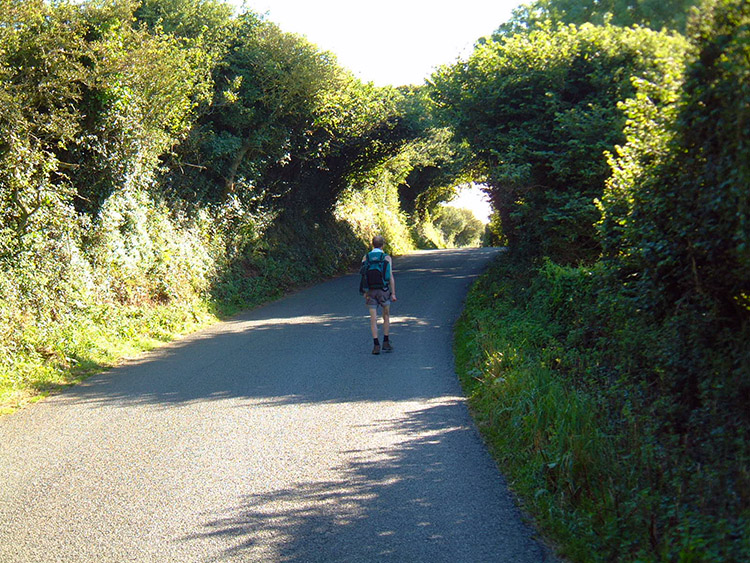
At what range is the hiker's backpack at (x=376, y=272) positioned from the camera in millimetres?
11227

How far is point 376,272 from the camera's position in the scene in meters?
11.2

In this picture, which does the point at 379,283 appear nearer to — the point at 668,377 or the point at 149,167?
the point at 668,377

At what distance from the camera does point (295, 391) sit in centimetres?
856

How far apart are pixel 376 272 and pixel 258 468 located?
19.0 ft

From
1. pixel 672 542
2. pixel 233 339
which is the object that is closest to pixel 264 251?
pixel 233 339

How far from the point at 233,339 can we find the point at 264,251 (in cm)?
842

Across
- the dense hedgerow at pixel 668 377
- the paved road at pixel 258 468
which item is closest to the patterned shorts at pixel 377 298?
the paved road at pixel 258 468

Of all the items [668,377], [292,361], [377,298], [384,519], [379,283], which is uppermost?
[379,283]

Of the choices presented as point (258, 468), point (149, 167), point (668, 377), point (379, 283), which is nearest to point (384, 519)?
point (258, 468)

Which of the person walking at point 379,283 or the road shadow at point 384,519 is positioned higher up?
the person walking at point 379,283

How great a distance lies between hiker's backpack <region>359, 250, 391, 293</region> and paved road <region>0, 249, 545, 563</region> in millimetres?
1247

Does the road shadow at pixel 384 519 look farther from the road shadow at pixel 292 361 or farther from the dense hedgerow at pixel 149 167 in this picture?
the dense hedgerow at pixel 149 167

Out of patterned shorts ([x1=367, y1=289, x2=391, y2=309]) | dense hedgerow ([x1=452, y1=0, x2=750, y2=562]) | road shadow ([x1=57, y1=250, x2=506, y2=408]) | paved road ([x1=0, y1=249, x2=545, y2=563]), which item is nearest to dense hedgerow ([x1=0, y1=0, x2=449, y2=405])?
road shadow ([x1=57, y1=250, x2=506, y2=408])

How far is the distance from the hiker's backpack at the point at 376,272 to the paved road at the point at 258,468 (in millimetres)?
A: 1247
